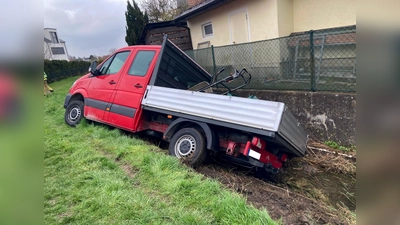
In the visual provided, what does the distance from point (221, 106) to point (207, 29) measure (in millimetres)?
9356

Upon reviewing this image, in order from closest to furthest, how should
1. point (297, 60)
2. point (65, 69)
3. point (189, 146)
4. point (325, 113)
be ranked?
point (189, 146), point (325, 113), point (297, 60), point (65, 69)

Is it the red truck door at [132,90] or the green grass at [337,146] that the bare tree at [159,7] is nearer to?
the red truck door at [132,90]

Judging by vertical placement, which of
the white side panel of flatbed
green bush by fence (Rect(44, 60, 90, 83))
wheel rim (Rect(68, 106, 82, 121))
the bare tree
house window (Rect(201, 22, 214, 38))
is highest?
the bare tree

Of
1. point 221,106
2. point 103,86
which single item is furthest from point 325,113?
point 103,86

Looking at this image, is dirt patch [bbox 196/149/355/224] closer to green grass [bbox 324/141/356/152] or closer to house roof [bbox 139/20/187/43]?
green grass [bbox 324/141/356/152]

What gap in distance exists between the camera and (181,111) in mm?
4609

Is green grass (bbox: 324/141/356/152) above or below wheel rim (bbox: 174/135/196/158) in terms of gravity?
below

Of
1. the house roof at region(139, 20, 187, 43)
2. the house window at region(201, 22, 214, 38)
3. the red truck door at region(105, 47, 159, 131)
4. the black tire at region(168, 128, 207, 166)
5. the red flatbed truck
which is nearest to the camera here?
the red flatbed truck

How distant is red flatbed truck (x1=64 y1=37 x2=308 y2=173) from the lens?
3795 millimetres

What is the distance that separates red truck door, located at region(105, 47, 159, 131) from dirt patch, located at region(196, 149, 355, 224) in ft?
6.78

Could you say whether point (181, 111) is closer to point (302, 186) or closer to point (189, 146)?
point (189, 146)

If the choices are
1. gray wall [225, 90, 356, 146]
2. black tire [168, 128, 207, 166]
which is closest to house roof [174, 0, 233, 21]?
gray wall [225, 90, 356, 146]

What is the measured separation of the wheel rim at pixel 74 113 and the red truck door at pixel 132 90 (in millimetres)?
1315
